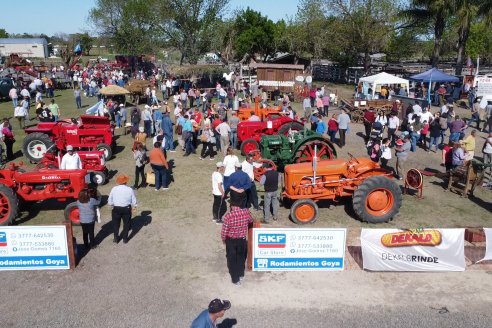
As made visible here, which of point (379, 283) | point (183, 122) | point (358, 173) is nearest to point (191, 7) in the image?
point (183, 122)

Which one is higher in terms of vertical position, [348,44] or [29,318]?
[348,44]

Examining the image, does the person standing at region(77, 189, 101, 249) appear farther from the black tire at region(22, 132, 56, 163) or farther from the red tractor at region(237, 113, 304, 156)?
the red tractor at region(237, 113, 304, 156)

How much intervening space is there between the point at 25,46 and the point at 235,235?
81.7 meters

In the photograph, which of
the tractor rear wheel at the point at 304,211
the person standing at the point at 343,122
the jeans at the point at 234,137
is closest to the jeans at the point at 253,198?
the tractor rear wheel at the point at 304,211

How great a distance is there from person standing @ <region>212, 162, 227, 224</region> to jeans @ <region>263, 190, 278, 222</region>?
0.93 meters

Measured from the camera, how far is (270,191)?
902 cm

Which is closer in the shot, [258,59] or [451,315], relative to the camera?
[451,315]

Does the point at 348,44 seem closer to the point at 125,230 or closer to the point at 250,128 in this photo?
the point at 250,128

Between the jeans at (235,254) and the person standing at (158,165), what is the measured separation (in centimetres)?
464

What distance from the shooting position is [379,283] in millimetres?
6980

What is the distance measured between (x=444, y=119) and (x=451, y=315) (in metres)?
10.5

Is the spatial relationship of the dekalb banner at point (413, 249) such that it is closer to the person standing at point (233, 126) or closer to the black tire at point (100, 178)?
the black tire at point (100, 178)

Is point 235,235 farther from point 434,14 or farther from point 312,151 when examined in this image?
point 434,14

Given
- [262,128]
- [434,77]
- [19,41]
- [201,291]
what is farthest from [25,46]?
[201,291]
